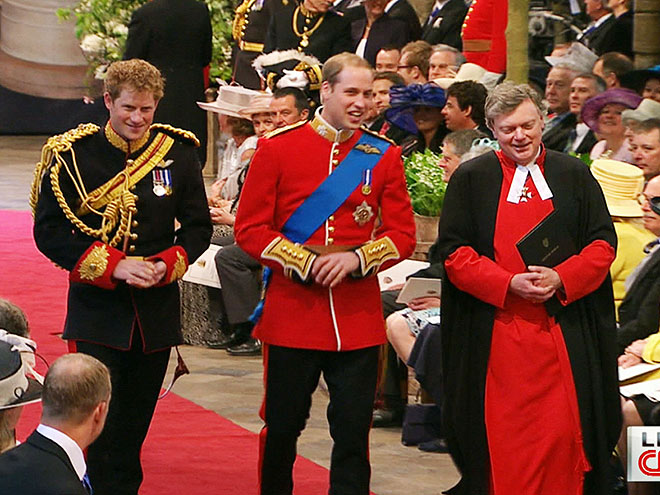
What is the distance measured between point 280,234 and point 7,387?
1.41 meters

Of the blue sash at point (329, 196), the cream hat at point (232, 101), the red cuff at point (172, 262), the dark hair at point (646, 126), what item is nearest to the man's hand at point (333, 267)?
the blue sash at point (329, 196)

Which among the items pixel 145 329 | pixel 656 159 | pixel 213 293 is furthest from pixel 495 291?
A: pixel 213 293

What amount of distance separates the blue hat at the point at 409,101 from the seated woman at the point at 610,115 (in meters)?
0.87

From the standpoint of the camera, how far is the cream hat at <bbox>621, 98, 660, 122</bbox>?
722 centimetres

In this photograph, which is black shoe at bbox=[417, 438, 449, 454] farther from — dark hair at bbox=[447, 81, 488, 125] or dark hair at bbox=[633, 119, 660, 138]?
dark hair at bbox=[447, 81, 488, 125]

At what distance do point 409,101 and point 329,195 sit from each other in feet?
10.5

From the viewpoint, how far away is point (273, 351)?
17.4 ft

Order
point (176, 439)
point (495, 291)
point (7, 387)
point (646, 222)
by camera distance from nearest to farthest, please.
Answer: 1. point (7, 387)
2. point (495, 291)
3. point (646, 222)
4. point (176, 439)

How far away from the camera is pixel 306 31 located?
32.6ft

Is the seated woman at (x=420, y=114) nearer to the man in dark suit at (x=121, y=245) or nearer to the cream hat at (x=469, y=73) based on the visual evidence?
the cream hat at (x=469, y=73)

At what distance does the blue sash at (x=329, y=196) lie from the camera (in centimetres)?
523

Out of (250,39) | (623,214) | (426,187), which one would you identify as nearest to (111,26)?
(250,39)

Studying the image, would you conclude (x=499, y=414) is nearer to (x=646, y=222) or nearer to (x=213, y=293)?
(x=646, y=222)

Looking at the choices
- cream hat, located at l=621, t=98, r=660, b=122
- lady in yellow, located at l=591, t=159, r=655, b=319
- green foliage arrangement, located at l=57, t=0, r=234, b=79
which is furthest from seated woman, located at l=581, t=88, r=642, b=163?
green foliage arrangement, located at l=57, t=0, r=234, b=79
